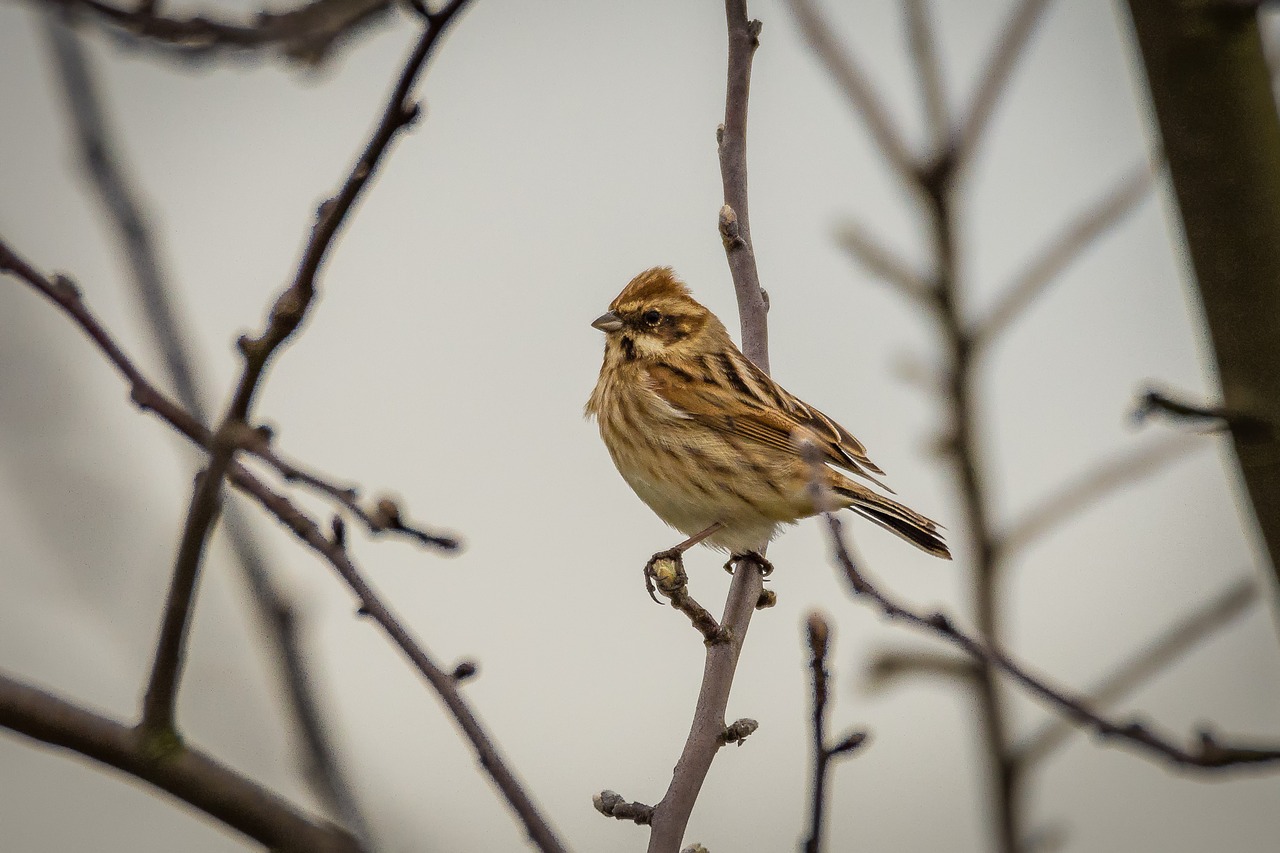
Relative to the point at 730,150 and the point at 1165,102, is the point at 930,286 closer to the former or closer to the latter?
the point at 1165,102

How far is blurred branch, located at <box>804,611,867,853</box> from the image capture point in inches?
97.0

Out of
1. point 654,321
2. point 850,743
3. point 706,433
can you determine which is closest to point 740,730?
point 850,743

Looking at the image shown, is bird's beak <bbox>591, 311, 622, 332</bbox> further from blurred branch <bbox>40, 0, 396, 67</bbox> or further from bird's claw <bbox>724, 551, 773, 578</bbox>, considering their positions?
blurred branch <bbox>40, 0, 396, 67</bbox>

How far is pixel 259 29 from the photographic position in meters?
2.36

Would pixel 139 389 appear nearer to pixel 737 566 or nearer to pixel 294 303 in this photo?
pixel 294 303

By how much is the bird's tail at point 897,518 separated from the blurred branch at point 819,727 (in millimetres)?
2878

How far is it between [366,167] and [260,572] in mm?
997

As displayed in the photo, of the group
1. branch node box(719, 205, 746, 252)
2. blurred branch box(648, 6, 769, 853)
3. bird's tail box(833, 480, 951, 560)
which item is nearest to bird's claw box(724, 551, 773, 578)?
blurred branch box(648, 6, 769, 853)

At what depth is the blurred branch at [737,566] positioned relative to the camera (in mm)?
3379

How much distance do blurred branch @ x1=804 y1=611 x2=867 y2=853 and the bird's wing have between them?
3459 millimetres

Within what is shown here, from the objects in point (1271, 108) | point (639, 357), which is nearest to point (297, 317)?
point (1271, 108)

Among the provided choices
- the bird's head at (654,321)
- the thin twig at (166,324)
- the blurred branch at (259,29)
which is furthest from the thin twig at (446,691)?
the bird's head at (654,321)

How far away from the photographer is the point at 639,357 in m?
6.82

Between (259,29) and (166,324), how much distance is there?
626 millimetres
